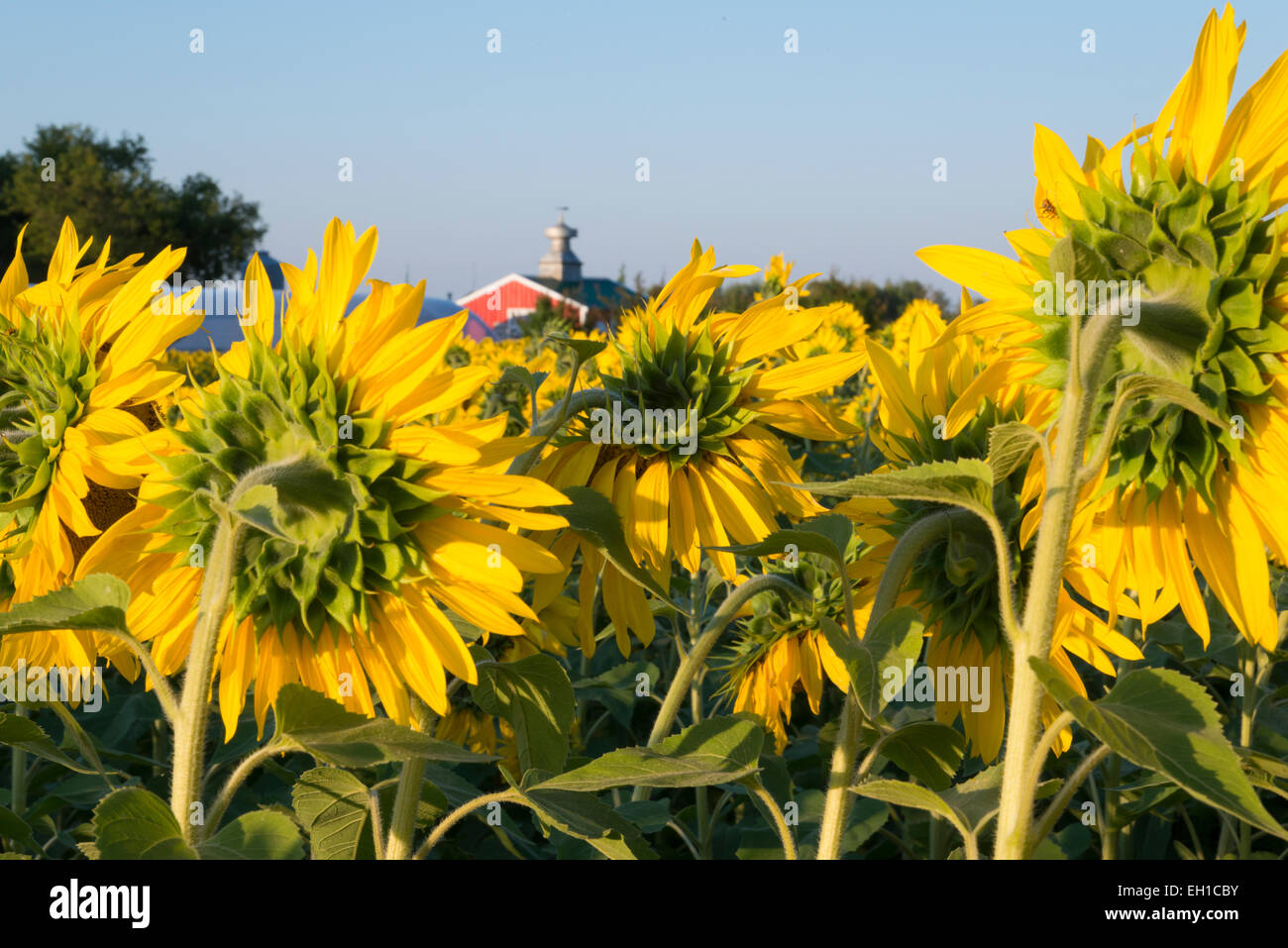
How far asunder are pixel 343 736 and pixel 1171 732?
78 centimetres

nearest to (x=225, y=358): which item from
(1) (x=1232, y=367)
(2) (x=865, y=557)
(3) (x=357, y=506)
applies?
(3) (x=357, y=506)

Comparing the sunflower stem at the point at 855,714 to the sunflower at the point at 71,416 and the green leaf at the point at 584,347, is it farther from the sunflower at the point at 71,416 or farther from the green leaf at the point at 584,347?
the sunflower at the point at 71,416

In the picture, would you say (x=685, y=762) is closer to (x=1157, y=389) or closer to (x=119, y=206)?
(x=1157, y=389)

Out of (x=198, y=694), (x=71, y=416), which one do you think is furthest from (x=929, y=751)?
(x=71, y=416)

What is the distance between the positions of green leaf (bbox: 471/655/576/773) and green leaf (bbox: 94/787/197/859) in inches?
15.7

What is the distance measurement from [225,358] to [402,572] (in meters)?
0.33

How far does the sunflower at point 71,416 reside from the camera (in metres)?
1.35

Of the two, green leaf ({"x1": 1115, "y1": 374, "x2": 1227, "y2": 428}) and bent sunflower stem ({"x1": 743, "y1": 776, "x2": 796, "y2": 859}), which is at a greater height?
green leaf ({"x1": 1115, "y1": 374, "x2": 1227, "y2": 428})

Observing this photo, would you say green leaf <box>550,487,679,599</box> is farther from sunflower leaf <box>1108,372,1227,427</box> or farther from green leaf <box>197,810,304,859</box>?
sunflower leaf <box>1108,372,1227,427</box>

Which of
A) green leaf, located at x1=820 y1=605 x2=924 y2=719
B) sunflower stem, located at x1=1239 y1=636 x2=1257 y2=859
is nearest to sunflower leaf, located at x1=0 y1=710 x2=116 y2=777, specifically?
green leaf, located at x1=820 y1=605 x2=924 y2=719

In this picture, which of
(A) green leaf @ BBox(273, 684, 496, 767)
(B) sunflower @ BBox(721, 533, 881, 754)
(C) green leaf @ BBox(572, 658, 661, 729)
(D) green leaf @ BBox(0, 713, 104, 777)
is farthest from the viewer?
(C) green leaf @ BBox(572, 658, 661, 729)

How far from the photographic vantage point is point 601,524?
1.35 meters

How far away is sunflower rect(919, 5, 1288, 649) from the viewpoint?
1157 mm
